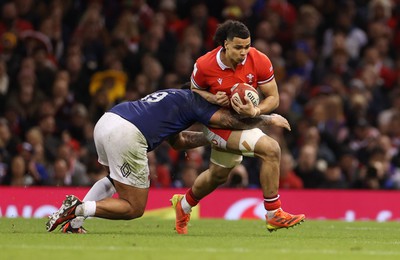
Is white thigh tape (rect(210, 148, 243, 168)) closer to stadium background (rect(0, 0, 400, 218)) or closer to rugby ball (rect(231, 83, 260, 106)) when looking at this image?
rugby ball (rect(231, 83, 260, 106))

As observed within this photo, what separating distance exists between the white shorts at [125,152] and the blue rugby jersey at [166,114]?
0.09 meters

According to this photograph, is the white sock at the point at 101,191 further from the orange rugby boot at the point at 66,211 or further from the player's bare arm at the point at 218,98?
the player's bare arm at the point at 218,98

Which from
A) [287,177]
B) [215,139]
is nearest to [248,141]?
[215,139]

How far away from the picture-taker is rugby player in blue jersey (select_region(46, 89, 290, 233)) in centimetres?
1168

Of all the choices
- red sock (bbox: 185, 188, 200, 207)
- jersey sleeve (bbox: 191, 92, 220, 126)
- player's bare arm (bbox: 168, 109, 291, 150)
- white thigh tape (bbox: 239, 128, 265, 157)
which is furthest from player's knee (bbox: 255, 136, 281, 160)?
red sock (bbox: 185, 188, 200, 207)

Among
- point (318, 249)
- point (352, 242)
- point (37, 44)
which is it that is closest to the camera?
point (318, 249)

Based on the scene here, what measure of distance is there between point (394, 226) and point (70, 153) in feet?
18.2

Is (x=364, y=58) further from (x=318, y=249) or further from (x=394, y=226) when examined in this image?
(x=318, y=249)

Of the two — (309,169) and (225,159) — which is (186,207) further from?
(309,169)

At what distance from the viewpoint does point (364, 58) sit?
21891mm

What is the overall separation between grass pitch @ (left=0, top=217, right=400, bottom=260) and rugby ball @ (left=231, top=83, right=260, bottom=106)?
139cm

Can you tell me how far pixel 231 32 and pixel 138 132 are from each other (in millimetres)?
1395

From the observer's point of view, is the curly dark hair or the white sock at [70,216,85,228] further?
the white sock at [70,216,85,228]

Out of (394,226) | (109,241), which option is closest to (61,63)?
(394,226)
